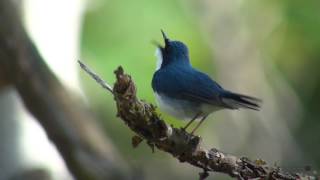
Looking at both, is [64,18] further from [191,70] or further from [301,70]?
[301,70]

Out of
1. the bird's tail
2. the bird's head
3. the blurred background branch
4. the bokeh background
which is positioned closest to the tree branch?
the bird's tail

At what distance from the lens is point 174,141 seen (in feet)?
10.5

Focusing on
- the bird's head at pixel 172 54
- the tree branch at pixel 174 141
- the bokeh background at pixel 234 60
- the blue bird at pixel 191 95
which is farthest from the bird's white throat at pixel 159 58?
the bokeh background at pixel 234 60

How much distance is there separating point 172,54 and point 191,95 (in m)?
0.85

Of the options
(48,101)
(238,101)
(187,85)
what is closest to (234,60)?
(48,101)

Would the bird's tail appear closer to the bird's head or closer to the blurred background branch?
the bird's head

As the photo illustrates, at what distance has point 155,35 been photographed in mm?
10578

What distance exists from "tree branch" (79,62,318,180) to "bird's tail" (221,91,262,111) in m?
0.38

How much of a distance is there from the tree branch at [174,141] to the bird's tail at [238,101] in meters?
0.38

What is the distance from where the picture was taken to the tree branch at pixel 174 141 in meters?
2.92

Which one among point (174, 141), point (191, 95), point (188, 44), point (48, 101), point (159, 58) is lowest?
point (174, 141)

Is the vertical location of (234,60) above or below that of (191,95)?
above

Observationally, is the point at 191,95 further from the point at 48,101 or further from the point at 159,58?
the point at 48,101

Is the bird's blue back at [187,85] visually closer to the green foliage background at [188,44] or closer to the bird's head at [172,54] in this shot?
the bird's head at [172,54]
